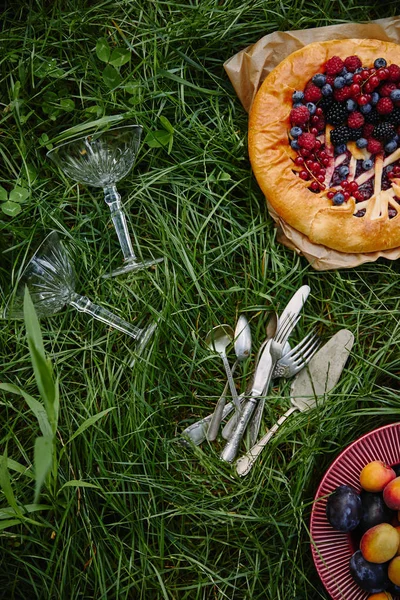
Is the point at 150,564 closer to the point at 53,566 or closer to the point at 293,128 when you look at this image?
the point at 53,566

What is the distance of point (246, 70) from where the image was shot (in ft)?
6.11

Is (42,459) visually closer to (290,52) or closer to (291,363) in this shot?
(291,363)

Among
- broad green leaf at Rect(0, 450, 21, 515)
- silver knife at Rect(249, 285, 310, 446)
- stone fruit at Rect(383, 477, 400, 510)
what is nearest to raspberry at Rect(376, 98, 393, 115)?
silver knife at Rect(249, 285, 310, 446)

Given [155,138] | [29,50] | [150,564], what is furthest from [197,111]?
[150,564]

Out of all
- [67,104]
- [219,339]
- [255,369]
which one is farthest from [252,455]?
[67,104]

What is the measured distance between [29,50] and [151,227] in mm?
668

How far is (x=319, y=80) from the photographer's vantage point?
181 centimetres

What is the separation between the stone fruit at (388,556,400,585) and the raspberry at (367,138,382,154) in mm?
1128

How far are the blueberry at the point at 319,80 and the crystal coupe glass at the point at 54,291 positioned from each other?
0.86 metres

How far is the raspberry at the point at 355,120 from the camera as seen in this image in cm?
181

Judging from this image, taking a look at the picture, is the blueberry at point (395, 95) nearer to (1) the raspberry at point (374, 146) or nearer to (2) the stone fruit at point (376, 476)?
(1) the raspberry at point (374, 146)

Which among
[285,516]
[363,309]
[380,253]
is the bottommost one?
[285,516]

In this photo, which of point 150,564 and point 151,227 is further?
point 151,227

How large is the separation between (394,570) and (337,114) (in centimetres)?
126
